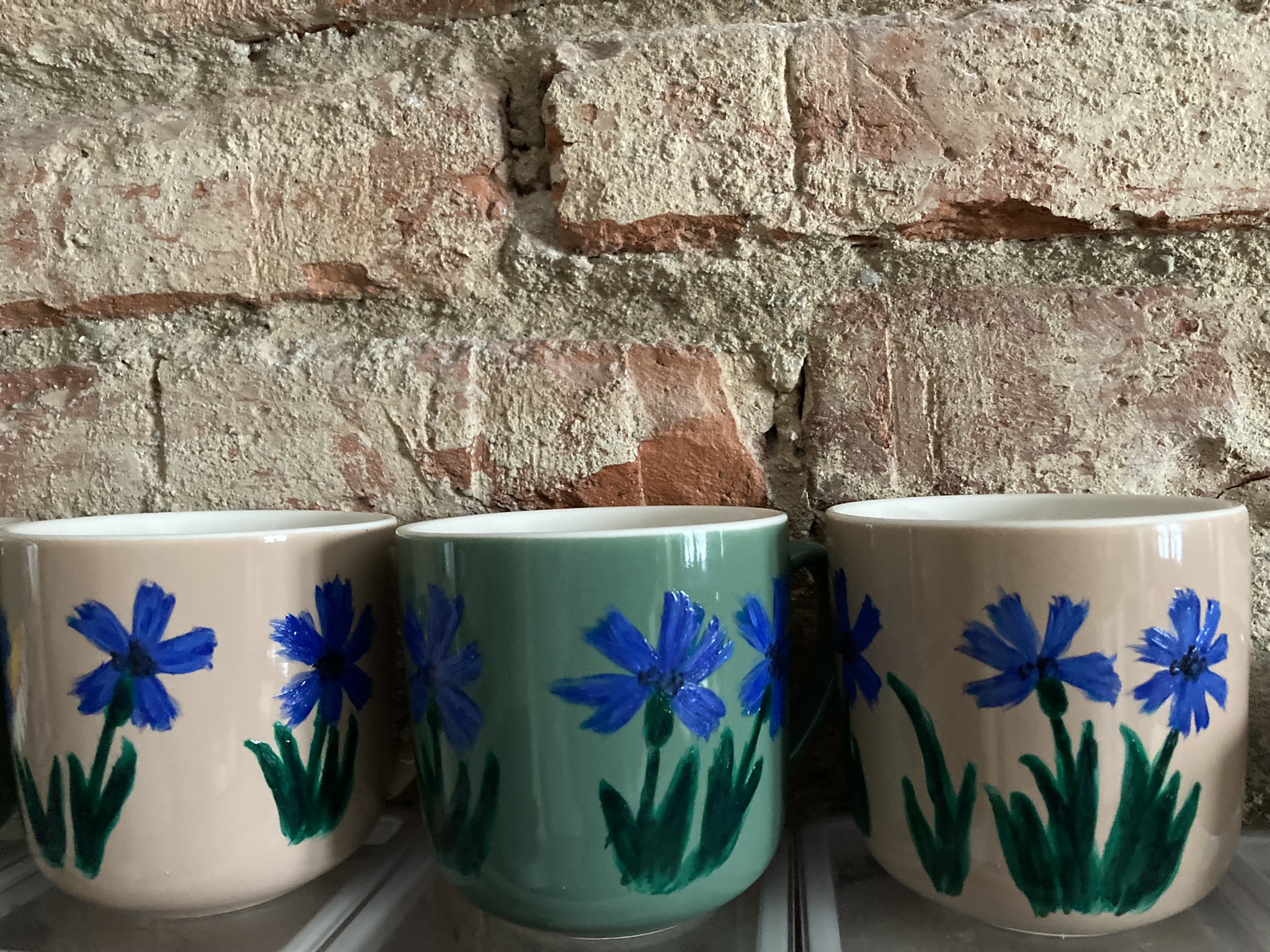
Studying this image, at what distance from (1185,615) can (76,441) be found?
0.55 meters

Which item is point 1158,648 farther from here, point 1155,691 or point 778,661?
point 778,661

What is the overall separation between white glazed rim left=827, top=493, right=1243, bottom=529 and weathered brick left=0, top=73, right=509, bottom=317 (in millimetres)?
241

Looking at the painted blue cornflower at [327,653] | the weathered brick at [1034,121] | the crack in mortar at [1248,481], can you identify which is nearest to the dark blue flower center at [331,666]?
the painted blue cornflower at [327,653]

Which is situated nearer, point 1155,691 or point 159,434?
point 1155,691

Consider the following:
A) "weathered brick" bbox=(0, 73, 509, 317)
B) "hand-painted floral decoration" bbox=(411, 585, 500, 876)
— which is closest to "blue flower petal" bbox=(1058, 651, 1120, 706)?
"hand-painted floral decoration" bbox=(411, 585, 500, 876)

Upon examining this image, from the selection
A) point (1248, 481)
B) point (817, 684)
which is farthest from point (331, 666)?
point (1248, 481)

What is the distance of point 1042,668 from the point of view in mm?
339

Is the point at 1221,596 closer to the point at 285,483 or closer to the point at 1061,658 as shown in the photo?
the point at 1061,658

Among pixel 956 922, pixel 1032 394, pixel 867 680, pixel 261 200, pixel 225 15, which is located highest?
pixel 225 15

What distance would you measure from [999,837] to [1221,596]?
0.42 feet

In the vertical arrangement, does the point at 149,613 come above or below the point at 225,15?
below

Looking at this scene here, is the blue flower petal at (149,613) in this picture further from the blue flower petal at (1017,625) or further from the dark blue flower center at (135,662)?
the blue flower petal at (1017,625)

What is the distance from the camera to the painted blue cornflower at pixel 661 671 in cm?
35

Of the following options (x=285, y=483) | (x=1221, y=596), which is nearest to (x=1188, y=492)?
(x=1221, y=596)
